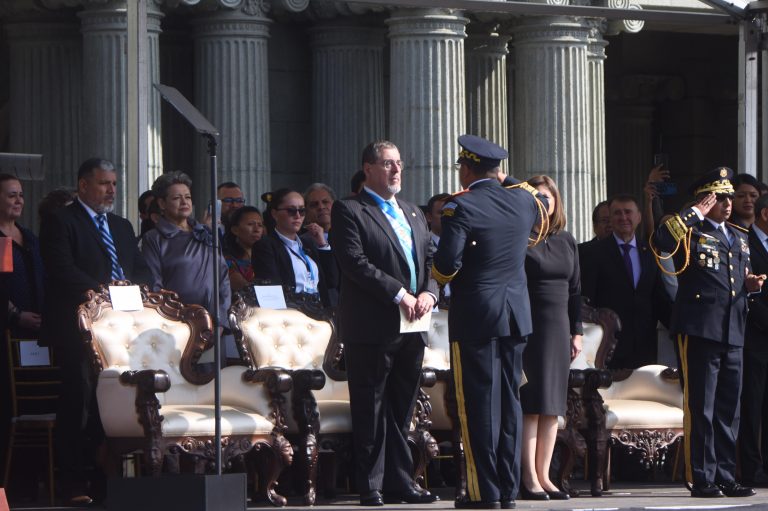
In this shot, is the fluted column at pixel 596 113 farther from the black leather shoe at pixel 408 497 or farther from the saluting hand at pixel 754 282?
the black leather shoe at pixel 408 497

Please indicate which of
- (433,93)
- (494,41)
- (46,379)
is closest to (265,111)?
(433,93)

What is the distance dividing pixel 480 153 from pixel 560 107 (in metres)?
9.99

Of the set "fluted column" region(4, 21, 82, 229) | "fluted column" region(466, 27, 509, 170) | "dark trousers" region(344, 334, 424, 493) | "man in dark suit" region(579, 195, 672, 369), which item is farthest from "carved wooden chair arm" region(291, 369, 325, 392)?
"fluted column" region(466, 27, 509, 170)

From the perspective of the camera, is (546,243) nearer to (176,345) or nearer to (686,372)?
(686,372)

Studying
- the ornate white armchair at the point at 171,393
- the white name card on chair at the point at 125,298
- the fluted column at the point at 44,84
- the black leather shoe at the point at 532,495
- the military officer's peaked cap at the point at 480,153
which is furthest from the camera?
the fluted column at the point at 44,84

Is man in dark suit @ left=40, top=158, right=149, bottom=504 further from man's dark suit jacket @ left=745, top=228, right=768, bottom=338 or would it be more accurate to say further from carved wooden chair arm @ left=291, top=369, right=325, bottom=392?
man's dark suit jacket @ left=745, top=228, right=768, bottom=338

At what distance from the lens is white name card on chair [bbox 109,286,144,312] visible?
1098 centimetres

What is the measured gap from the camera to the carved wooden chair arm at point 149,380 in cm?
1039

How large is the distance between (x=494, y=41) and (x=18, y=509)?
1149 centimetres

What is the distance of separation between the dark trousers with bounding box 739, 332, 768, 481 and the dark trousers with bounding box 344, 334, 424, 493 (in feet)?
7.65

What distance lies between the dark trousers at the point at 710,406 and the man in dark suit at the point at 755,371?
710 mm

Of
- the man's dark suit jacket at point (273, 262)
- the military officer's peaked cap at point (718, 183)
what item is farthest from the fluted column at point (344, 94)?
the military officer's peaked cap at point (718, 183)

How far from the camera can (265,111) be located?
62.4ft

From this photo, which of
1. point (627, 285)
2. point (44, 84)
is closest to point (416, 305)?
point (627, 285)
